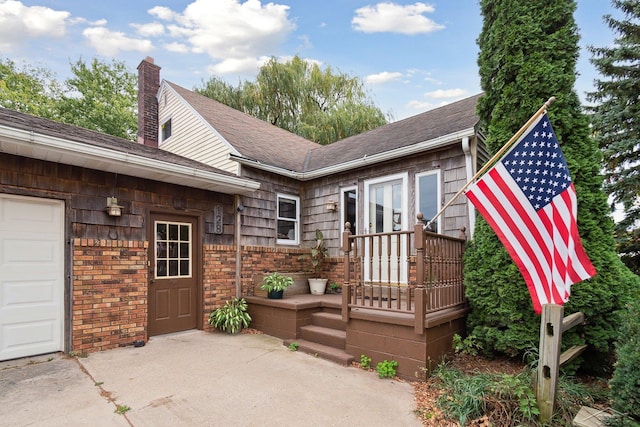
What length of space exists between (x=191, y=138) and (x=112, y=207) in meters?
3.62

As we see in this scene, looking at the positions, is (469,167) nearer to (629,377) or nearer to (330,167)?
(330,167)

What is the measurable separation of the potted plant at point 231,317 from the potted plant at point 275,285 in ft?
1.79

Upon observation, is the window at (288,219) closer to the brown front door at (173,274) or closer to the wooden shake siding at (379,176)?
the wooden shake siding at (379,176)

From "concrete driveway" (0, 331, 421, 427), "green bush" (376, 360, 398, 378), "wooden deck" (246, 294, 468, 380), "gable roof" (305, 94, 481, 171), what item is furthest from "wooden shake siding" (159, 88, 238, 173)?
"green bush" (376, 360, 398, 378)

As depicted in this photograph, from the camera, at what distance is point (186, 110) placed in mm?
8234

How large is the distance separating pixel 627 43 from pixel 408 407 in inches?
416

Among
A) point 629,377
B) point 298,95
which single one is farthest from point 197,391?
point 298,95

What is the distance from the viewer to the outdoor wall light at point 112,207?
15.6ft

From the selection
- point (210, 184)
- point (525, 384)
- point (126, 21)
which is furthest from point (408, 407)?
point (126, 21)

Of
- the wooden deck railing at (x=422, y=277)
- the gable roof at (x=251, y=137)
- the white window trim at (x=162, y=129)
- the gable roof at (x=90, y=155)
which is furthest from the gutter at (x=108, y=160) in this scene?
the white window trim at (x=162, y=129)

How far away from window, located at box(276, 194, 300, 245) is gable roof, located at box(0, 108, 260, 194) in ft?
4.70

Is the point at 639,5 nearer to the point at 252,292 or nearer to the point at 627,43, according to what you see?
the point at 627,43

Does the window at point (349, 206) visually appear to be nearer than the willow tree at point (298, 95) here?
Yes

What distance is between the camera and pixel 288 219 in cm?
743
